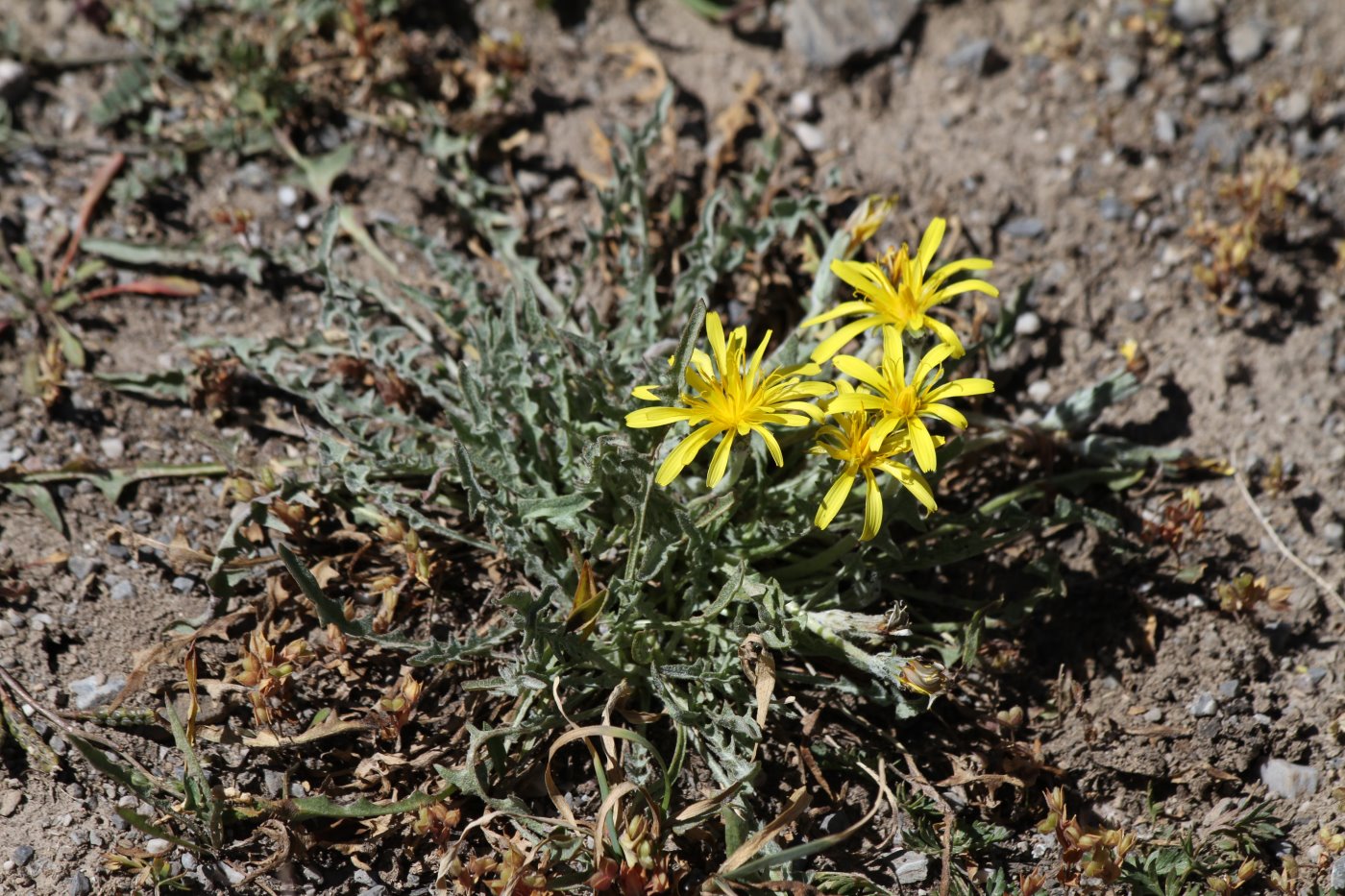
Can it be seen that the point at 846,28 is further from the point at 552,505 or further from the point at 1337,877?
the point at 1337,877

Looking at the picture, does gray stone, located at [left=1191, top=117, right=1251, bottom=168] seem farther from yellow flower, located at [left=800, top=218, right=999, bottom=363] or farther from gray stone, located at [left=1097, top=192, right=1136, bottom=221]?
yellow flower, located at [left=800, top=218, right=999, bottom=363]

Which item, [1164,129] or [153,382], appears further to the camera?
[1164,129]

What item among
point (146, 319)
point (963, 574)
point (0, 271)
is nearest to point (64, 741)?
point (146, 319)

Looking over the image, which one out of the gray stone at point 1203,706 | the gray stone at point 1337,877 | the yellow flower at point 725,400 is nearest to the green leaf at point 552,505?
the yellow flower at point 725,400

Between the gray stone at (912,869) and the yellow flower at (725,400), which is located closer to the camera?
the yellow flower at (725,400)

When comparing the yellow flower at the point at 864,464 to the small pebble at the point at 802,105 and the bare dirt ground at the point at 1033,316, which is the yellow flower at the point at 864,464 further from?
the small pebble at the point at 802,105

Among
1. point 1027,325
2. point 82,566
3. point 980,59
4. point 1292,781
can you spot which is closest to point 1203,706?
point 1292,781
